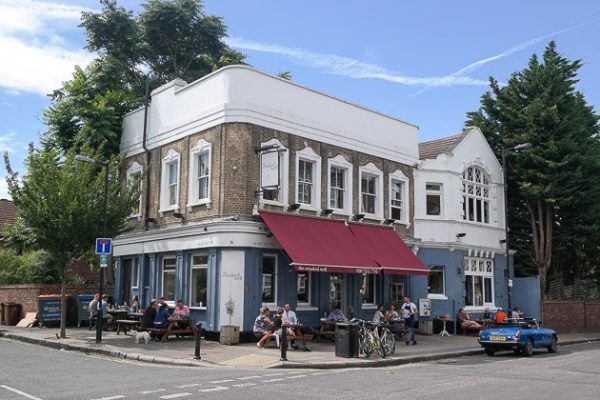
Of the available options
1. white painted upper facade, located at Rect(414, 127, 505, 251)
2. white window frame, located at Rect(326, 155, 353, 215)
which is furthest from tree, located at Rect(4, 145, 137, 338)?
white painted upper facade, located at Rect(414, 127, 505, 251)

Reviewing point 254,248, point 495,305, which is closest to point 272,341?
point 254,248

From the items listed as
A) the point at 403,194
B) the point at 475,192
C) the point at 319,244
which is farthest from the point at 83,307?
the point at 475,192

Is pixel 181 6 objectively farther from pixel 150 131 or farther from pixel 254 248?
pixel 254 248

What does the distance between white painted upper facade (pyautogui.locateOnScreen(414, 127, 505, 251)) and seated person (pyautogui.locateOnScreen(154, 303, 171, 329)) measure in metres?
12.3

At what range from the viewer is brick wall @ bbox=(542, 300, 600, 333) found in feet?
100

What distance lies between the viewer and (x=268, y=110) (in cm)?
2205

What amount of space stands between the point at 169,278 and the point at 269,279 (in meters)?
4.49

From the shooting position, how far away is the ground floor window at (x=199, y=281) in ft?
70.8

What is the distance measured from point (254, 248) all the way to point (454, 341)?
8962 mm

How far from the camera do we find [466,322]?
2684cm

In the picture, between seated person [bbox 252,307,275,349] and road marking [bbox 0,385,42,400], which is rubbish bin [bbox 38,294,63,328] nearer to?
seated person [bbox 252,307,275,349]

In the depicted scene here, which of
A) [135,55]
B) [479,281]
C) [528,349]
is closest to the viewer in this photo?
[528,349]

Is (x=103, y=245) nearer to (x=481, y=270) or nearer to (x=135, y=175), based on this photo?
(x=135, y=175)

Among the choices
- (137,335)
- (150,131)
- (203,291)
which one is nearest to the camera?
(137,335)
